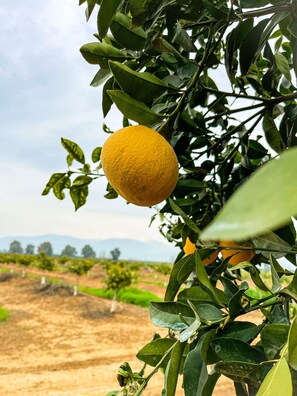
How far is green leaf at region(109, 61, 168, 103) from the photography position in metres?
0.46

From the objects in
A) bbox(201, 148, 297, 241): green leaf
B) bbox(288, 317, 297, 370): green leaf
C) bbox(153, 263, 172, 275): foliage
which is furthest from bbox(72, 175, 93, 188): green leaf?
bbox(153, 263, 172, 275): foliage

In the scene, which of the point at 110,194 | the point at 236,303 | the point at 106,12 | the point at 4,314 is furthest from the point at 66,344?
the point at 106,12

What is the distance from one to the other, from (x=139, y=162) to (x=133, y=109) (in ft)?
0.20

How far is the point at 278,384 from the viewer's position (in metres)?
0.25

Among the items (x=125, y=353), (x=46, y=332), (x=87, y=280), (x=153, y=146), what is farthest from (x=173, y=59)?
(x=87, y=280)

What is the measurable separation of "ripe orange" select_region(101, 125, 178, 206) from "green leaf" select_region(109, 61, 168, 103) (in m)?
0.04

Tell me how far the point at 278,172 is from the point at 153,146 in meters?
0.36

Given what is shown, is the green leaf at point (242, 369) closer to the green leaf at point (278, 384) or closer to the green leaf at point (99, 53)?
the green leaf at point (278, 384)

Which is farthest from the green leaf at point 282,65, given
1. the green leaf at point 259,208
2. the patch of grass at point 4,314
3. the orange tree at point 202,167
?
the patch of grass at point 4,314

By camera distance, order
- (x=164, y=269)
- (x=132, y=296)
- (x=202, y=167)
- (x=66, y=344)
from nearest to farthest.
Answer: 1. (x=202, y=167)
2. (x=66, y=344)
3. (x=132, y=296)
4. (x=164, y=269)

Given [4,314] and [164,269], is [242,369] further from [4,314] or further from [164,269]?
[164,269]

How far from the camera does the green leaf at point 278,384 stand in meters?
0.24

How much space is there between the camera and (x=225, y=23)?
54 centimetres

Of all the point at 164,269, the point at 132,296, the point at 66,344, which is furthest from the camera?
the point at 164,269
